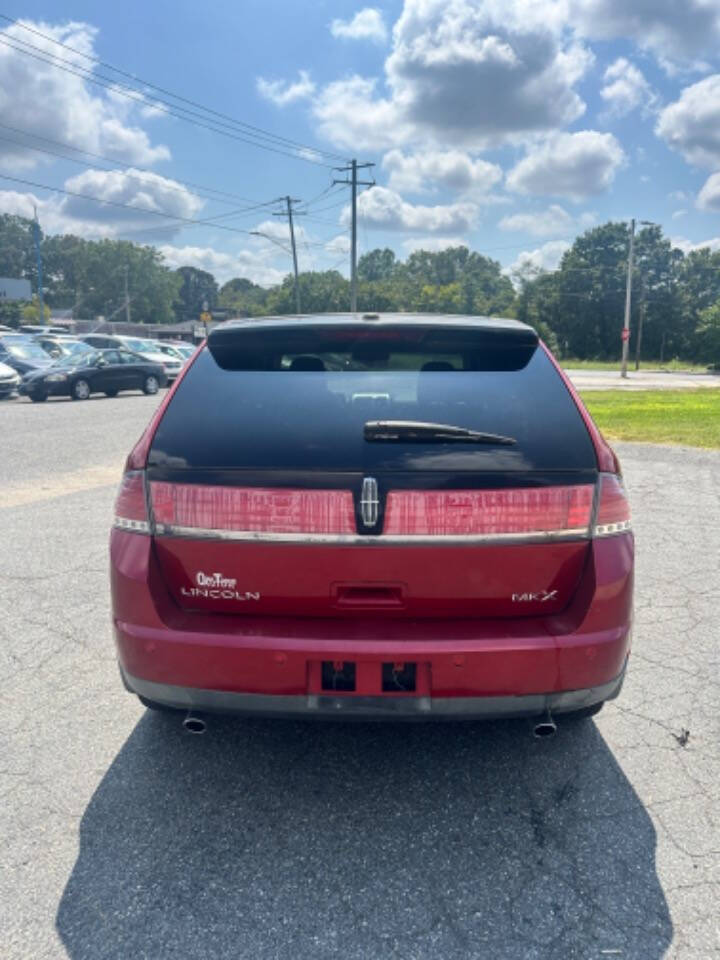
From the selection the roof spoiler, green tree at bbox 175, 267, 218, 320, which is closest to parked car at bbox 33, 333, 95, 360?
the roof spoiler

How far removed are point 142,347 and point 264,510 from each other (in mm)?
29601

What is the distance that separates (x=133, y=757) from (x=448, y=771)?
1.27 m

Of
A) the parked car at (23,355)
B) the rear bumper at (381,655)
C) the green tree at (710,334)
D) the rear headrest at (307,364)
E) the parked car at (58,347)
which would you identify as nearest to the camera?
the rear bumper at (381,655)

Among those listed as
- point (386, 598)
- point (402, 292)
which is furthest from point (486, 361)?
point (402, 292)

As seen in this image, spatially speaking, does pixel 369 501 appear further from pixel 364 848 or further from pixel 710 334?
pixel 710 334

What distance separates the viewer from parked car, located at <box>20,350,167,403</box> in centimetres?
2028

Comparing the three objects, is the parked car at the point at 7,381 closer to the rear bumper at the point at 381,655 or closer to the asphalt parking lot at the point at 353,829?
the asphalt parking lot at the point at 353,829

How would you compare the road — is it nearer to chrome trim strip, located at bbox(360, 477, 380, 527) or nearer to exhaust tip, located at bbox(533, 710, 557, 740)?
exhaust tip, located at bbox(533, 710, 557, 740)

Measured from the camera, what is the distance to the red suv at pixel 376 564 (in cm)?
232

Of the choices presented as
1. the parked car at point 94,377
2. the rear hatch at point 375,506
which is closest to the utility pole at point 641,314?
the parked car at point 94,377

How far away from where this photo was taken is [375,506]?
2314 mm

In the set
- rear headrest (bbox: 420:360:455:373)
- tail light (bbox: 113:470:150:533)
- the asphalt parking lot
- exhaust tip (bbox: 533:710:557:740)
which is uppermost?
rear headrest (bbox: 420:360:455:373)

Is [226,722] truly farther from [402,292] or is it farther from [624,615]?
[402,292]

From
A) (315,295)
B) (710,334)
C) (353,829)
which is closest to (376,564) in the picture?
(353,829)
